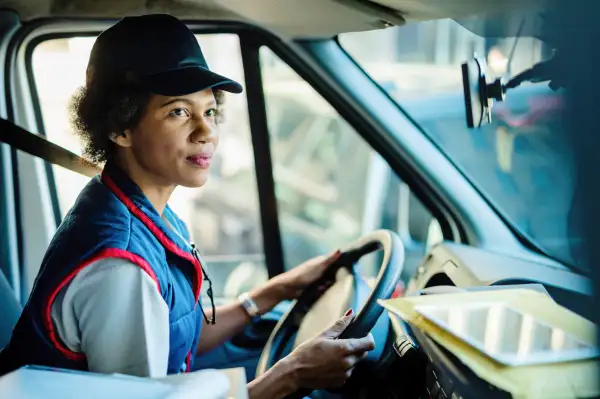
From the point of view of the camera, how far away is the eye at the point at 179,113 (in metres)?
1.29

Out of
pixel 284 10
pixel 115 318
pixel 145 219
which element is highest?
pixel 284 10

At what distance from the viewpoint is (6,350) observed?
4.25 feet

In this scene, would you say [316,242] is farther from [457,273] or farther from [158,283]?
[158,283]

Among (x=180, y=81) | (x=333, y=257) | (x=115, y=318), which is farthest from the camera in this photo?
(x=333, y=257)

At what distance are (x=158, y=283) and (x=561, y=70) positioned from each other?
2.48 ft

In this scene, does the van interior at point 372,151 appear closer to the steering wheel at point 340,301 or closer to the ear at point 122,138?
the steering wheel at point 340,301

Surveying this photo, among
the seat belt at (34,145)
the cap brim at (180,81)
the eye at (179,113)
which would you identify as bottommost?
the seat belt at (34,145)

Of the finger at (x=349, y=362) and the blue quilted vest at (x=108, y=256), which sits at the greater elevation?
the blue quilted vest at (x=108, y=256)

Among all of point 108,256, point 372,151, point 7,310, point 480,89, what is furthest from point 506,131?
point 7,310

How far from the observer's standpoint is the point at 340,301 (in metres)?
1.57

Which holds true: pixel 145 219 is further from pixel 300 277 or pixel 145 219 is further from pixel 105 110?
pixel 300 277

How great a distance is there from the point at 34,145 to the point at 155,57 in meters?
0.48

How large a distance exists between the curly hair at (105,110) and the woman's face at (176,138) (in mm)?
21

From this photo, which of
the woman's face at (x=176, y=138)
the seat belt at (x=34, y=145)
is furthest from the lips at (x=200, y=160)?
the seat belt at (x=34, y=145)
